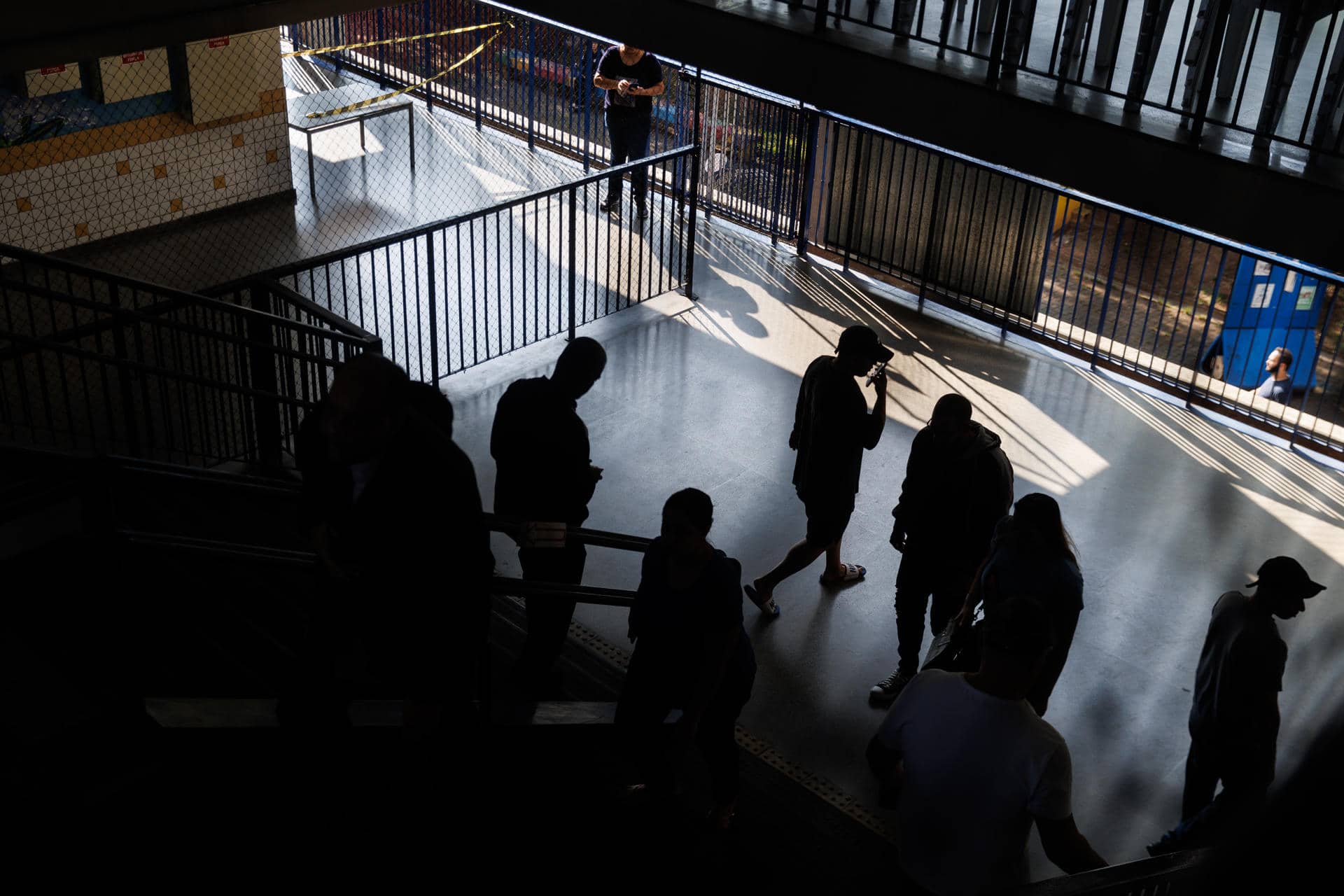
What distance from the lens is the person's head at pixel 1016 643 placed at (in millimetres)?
3707

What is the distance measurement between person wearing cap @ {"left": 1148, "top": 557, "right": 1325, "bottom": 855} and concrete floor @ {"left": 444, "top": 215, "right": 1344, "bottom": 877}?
0.65 metres

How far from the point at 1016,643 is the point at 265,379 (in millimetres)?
5379

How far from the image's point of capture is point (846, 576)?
7.96 metres

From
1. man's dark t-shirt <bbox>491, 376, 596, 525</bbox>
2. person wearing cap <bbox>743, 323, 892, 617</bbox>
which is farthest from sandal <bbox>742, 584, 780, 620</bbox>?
man's dark t-shirt <bbox>491, 376, 596, 525</bbox>

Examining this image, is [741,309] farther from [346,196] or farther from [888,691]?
[888,691]

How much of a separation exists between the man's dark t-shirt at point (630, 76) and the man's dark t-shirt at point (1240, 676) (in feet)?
28.1

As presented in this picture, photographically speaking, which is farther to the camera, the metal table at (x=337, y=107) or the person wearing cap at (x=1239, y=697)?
the metal table at (x=337, y=107)

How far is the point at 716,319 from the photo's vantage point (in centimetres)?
1127

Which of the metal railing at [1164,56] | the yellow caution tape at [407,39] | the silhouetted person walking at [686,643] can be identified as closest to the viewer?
the silhouetted person walking at [686,643]

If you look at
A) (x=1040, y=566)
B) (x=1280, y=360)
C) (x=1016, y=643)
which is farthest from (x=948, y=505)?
(x=1280, y=360)

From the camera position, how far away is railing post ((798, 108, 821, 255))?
39.7ft

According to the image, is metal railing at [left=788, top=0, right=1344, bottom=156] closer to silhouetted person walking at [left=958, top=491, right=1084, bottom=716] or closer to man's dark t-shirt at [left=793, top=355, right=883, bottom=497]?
man's dark t-shirt at [left=793, top=355, right=883, bottom=497]

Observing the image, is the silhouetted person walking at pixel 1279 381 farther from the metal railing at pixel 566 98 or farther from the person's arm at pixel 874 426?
the person's arm at pixel 874 426

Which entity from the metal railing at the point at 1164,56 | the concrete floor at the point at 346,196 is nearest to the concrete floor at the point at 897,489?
the concrete floor at the point at 346,196
